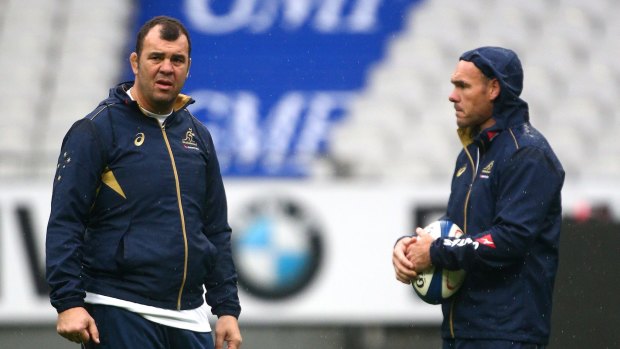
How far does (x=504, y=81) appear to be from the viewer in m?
4.06

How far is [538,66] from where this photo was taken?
39.3 ft

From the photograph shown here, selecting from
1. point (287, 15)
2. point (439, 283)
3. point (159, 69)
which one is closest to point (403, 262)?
point (439, 283)

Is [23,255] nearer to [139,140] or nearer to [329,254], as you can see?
[329,254]

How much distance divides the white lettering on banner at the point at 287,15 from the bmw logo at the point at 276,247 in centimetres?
521

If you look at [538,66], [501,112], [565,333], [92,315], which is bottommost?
[565,333]

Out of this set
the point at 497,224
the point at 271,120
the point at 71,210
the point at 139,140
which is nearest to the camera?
the point at 71,210

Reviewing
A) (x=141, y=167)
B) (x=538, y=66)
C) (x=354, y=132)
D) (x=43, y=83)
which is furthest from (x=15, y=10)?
(x=141, y=167)

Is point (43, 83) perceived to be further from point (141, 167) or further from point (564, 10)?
point (141, 167)

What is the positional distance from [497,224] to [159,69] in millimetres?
1282

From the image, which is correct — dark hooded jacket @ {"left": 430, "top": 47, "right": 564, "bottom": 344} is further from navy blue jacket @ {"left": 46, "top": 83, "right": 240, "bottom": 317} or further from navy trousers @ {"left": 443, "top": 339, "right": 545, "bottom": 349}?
A: navy blue jacket @ {"left": 46, "top": 83, "right": 240, "bottom": 317}

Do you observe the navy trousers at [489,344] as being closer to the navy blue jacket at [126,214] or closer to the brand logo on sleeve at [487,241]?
the brand logo on sleeve at [487,241]

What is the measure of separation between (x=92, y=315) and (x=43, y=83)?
9063mm

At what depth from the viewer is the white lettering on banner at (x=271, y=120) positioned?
11539 mm

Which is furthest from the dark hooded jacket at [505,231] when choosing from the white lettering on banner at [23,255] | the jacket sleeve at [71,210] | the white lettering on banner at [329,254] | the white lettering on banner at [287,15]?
the white lettering on banner at [287,15]
